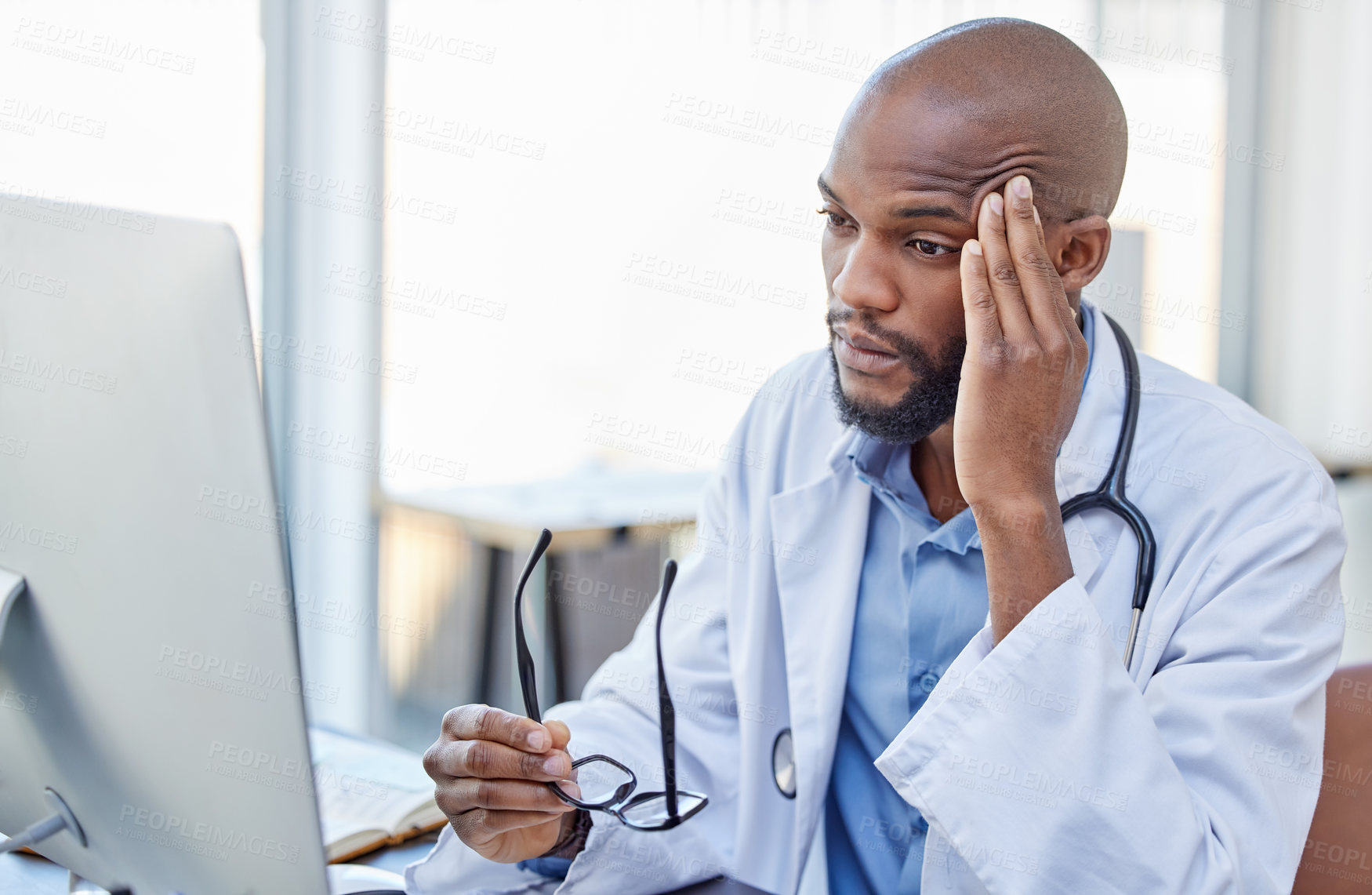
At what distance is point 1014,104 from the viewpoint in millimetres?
1184

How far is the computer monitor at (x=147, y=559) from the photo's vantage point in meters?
0.59

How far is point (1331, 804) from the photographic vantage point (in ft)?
3.50

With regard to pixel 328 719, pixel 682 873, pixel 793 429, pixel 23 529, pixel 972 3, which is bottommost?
pixel 328 719

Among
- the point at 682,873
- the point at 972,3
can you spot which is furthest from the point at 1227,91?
the point at 682,873

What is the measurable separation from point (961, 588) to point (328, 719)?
7.87ft

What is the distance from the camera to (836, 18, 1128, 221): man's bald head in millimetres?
1178

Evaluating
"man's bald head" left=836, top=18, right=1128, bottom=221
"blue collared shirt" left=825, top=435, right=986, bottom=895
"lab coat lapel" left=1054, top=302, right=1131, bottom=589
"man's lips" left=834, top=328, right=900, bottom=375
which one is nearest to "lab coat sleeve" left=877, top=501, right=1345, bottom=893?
"lab coat lapel" left=1054, top=302, right=1131, bottom=589

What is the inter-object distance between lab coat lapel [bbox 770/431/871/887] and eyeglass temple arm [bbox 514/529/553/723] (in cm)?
39

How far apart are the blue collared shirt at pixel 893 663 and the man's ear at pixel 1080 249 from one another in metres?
0.07

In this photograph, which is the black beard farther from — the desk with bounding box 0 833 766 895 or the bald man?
the desk with bounding box 0 833 766 895

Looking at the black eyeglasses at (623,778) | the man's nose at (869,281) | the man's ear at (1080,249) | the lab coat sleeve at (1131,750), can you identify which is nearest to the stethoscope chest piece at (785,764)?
the black eyeglasses at (623,778)

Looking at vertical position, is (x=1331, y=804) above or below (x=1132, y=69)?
below

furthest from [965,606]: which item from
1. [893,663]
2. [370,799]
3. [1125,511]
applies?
[370,799]

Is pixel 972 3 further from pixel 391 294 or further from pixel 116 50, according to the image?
pixel 116 50
